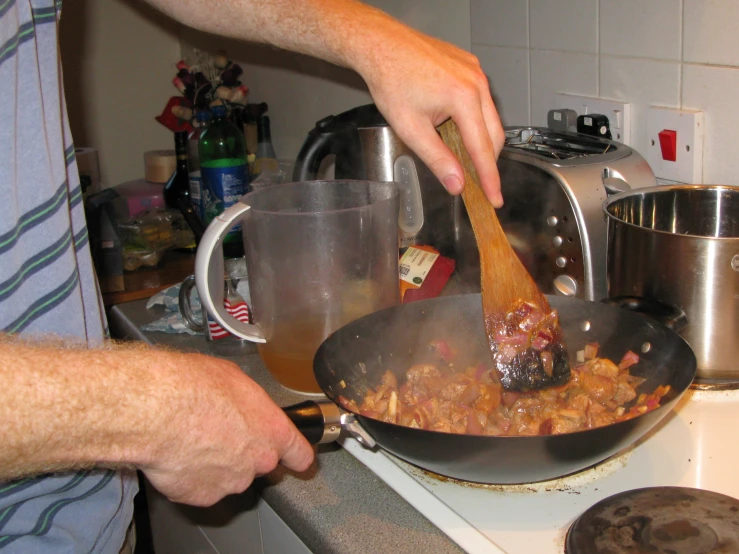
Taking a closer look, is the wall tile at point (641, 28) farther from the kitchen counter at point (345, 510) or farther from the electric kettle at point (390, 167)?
the kitchen counter at point (345, 510)

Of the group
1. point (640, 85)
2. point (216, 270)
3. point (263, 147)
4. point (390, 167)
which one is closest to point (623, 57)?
point (640, 85)

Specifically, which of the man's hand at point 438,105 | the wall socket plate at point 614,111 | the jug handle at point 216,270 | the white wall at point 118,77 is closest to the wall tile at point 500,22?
the wall socket plate at point 614,111

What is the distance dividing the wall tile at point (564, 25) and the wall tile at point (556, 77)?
0.01 m

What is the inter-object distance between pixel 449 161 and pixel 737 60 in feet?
1.45

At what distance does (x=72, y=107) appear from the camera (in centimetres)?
244

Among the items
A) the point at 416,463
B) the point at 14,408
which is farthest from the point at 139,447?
the point at 416,463

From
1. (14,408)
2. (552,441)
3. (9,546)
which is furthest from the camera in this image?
(9,546)

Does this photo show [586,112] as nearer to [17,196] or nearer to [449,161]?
[449,161]

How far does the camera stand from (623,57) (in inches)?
46.4

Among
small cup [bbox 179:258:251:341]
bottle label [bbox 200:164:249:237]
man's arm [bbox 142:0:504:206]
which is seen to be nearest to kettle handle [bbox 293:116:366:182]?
small cup [bbox 179:258:251:341]

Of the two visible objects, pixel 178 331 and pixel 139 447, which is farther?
pixel 178 331

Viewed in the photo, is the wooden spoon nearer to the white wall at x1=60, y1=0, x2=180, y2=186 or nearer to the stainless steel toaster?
the stainless steel toaster

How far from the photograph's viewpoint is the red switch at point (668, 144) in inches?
44.4

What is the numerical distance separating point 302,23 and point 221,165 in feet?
3.05
